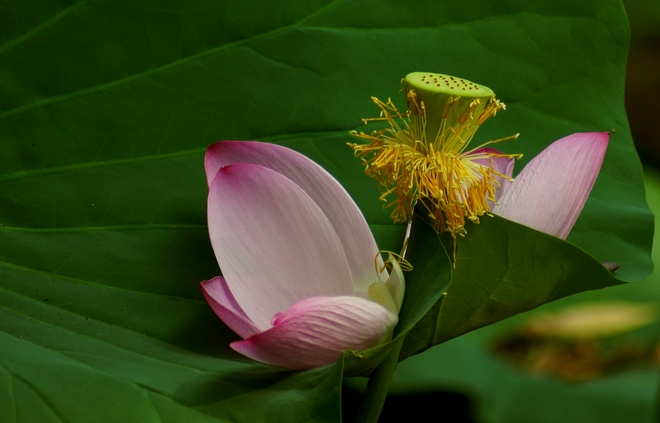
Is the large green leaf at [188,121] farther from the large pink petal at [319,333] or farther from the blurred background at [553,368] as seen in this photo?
the blurred background at [553,368]

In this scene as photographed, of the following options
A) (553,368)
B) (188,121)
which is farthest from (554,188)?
(553,368)

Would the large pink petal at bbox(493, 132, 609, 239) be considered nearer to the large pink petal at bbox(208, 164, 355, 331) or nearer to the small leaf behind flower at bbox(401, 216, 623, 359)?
the small leaf behind flower at bbox(401, 216, 623, 359)

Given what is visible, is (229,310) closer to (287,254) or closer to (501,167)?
(287,254)

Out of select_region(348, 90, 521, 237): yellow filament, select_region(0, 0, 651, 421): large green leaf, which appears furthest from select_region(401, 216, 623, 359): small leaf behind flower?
select_region(0, 0, 651, 421): large green leaf

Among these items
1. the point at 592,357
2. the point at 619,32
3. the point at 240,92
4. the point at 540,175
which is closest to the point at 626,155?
the point at 619,32

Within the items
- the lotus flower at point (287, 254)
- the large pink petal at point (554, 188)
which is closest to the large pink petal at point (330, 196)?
the lotus flower at point (287, 254)

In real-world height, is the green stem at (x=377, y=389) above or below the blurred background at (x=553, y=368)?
above
